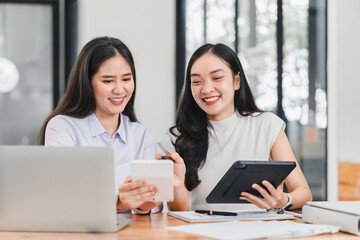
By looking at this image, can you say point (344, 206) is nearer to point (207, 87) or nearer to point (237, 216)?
point (237, 216)

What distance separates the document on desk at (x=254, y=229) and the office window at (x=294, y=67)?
99.3 inches

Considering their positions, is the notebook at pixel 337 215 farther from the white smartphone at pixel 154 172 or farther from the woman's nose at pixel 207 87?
the woman's nose at pixel 207 87

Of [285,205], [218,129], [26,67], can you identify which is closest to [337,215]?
[285,205]

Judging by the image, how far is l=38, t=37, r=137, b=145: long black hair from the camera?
2.32 m

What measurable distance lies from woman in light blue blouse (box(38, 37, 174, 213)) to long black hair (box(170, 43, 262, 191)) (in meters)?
0.23

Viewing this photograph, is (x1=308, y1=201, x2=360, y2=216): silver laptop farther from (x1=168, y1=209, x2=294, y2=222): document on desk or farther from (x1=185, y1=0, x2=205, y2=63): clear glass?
(x1=185, y1=0, x2=205, y2=63): clear glass

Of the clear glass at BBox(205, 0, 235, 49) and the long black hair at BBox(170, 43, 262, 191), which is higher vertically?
the clear glass at BBox(205, 0, 235, 49)

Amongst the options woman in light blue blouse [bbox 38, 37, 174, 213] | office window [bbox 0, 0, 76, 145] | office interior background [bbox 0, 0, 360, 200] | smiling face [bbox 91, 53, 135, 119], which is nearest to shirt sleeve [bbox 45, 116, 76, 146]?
woman in light blue blouse [bbox 38, 37, 174, 213]

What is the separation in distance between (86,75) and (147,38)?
10.6ft

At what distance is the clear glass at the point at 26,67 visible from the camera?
620cm

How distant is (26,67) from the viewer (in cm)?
626

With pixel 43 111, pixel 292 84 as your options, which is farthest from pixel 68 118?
pixel 43 111

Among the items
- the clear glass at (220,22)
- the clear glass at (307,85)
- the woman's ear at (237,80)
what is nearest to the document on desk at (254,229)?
the woman's ear at (237,80)

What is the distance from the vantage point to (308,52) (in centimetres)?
424
